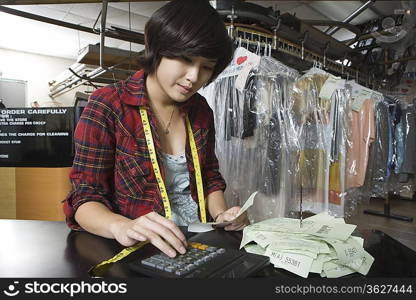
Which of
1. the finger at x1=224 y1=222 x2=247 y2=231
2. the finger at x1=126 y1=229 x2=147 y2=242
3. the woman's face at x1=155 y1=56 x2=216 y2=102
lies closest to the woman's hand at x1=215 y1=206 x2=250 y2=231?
the finger at x1=224 y1=222 x2=247 y2=231

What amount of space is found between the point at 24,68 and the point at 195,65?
23.3ft

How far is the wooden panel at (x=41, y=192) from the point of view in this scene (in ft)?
5.41

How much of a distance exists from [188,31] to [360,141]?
5.66ft

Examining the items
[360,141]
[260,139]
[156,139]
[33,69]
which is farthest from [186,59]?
[33,69]

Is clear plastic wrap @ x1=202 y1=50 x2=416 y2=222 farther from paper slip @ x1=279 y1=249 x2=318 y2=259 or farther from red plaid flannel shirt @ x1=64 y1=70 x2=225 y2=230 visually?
paper slip @ x1=279 y1=249 x2=318 y2=259

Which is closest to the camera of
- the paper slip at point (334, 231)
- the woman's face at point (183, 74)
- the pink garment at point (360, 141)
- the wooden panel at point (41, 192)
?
the paper slip at point (334, 231)

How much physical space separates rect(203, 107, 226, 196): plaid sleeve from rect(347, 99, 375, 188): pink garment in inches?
52.3

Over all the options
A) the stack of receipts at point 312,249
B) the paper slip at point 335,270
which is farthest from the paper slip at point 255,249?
→ the paper slip at point 335,270

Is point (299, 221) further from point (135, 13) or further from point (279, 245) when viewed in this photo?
point (135, 13)

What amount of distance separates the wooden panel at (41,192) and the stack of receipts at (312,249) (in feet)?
4.40

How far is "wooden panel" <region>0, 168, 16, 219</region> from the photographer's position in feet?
5.44

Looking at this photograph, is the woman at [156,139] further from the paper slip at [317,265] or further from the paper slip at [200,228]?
the paper slip at [317,265]

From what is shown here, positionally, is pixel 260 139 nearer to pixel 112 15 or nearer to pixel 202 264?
pixel 202 264

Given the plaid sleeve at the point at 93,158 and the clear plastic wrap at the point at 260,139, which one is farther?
the clear plastic wrap at the point at 260,139
